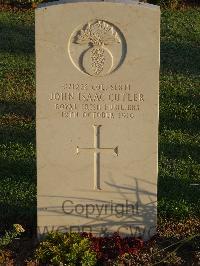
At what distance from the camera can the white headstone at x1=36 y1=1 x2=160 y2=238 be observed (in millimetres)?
4711

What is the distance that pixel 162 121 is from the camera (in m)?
7.98

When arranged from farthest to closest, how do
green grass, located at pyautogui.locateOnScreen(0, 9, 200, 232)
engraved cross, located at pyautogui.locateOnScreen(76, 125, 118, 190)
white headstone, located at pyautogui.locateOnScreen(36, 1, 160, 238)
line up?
green grass, located at pyautogui.locateOnScreen(0, 9, 200, 232) < engraved cross, located at pyautogui.locateOnScreen(76, 125, 118, 190) < white headstone, located at pyautogui.locateOnScreen(36, 1, 160, 238)

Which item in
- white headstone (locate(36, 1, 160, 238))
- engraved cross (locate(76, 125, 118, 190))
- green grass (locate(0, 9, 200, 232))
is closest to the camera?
white headstone (locate(36, 1, 160, 238))

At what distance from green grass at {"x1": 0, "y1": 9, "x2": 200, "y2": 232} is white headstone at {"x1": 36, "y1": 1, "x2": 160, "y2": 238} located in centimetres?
56

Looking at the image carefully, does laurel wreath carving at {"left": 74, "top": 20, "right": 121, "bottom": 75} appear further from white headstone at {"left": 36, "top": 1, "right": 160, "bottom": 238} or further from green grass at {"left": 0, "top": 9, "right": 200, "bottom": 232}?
green grass at {"left": 0, "top": 9, "right": 200, "bottom": 232}

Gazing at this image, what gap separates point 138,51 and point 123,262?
5.05 ft

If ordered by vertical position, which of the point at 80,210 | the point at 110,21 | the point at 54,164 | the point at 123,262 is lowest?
the point at 123,262

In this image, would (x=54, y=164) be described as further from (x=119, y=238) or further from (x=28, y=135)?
(x=28, y=135)

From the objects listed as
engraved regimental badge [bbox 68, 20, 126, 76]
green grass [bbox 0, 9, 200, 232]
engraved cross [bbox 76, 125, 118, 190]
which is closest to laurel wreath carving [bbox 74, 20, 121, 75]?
engraved regimental badge [bbox 68, 20, 126, 76]

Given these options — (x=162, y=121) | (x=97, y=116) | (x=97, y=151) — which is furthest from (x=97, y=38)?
(x=162, y=121)

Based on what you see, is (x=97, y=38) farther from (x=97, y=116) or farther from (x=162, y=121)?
(x=162, y=121)

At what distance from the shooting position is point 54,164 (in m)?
5.02

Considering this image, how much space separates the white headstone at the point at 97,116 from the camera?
15.5 ft

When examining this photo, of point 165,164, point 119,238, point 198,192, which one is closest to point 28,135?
point 165,164
